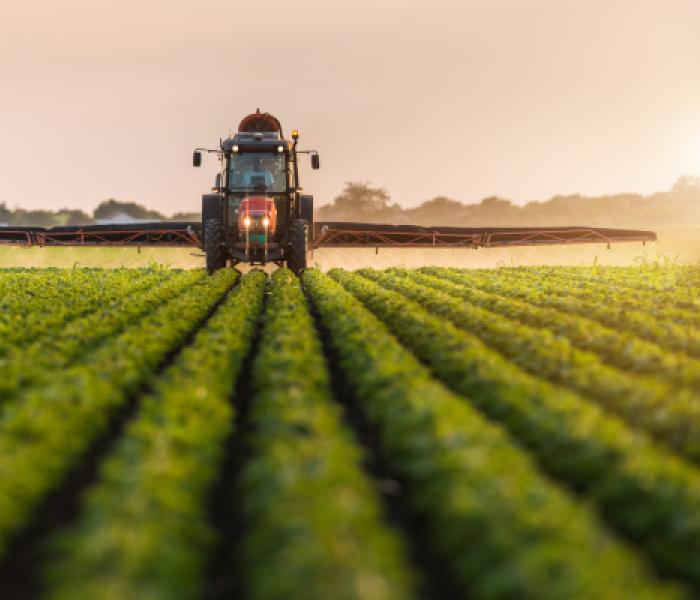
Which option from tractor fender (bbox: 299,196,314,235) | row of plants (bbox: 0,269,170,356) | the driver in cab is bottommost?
row of plants (bbox: 0,269,170,356)

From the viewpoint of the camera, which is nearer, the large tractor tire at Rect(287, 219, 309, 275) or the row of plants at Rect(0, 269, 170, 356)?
the row of plants at Rect(0, 269, 170, 356)

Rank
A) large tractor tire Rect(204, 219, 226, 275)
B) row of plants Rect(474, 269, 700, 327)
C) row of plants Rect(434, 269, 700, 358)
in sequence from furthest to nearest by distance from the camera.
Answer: large tractor tire Rect(204, 219, 226, 275) < row of plants Rect(474, 269, 700, 327) < row of plants Rect(434, 269, 700, 358)

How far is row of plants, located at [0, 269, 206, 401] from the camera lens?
7.55m

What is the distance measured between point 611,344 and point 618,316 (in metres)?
2.62

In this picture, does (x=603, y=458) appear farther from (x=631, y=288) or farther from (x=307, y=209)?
(x=307, y=209)

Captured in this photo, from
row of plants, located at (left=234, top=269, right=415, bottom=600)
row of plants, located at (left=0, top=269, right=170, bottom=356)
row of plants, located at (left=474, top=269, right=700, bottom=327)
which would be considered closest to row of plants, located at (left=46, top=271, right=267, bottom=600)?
row of plants, located at (left=234, top=269, right=415, bottom=600)

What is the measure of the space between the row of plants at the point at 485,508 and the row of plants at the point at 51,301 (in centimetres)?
521

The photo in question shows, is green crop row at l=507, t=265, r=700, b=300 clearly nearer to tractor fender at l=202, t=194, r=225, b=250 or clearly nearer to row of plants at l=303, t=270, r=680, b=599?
row of plants at l=303, t=270, r=680, b=599

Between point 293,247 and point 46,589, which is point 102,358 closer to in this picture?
point 46,589

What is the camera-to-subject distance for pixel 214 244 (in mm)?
21562

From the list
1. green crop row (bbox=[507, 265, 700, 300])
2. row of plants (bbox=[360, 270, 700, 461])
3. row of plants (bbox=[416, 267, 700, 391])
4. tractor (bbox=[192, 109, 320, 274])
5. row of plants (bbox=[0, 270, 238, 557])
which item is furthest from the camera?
tractor (bbox=[192, 109, 320, 274])

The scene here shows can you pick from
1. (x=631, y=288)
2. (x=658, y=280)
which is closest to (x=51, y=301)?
(x=631, y=288)

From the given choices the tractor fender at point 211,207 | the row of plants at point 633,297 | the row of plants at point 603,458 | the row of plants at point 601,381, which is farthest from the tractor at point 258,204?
the row of plants at point 603,458

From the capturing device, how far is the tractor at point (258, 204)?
20.3m
